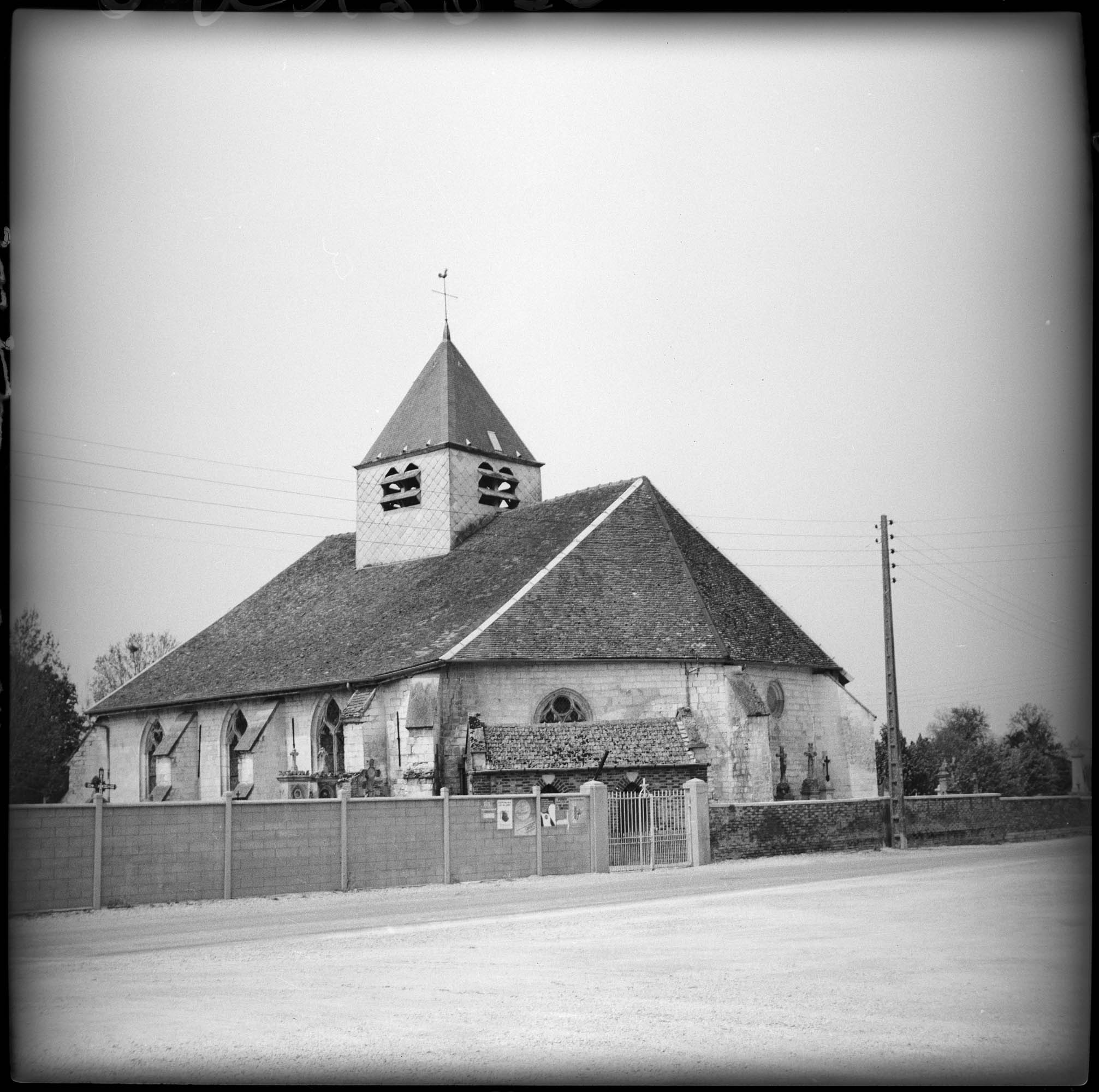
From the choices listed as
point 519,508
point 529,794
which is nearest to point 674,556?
point 519,508

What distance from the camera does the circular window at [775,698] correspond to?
106 ft

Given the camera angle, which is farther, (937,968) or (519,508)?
(519,508)

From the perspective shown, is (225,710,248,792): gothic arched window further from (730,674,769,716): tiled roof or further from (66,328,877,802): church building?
(730,674,769,716): tiled roof

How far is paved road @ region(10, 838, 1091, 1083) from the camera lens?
8.04 metres

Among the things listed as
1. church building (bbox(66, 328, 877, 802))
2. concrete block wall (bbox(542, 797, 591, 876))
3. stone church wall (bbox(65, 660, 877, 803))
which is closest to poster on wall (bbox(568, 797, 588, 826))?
concrete block wall (bbox(542, 797, 591, 876))

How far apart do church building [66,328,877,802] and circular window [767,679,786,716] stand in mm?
71

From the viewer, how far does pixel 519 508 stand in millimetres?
39344

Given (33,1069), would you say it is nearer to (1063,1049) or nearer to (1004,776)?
(1063,1049)

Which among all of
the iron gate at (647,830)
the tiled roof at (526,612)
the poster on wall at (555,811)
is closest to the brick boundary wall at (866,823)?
the iron gate at (647,830)

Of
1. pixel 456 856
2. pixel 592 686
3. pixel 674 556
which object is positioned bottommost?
pixel 456 856

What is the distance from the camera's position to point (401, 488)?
41.7 meters

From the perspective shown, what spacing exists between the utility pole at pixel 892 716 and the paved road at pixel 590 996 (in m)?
13.3

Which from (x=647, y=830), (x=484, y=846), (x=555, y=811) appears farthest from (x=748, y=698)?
(x=484, y=846)

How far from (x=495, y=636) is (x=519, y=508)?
933 cm
